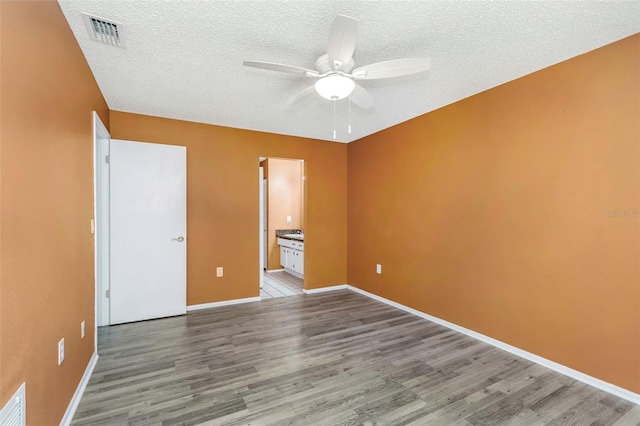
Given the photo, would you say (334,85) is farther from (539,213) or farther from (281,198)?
(281,198)

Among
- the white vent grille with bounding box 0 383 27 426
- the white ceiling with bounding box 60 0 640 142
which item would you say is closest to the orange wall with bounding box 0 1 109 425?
the white vent grille with bounding box 0 383 27 426

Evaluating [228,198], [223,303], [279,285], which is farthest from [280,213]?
[223,303]

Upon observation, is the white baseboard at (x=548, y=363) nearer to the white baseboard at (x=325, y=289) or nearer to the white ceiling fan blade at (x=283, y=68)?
the white baseboard at (x=325, y=289)

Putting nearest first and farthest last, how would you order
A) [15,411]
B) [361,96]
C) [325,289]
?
[15,411] → [361,96] → [325,289]

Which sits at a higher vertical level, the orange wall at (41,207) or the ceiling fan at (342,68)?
the ceiling fan at (342,68)

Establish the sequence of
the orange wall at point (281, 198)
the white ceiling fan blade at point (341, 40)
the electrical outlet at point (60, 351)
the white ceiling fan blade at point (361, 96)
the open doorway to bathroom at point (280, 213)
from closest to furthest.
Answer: the white ceiling fan blade at point (341, 40) < the electrical outlet at point (60, 351) < the white ceiling fan blade at point (361, 96) < the open doorway to bathroom at point (280, 213) < the orange wall at point (281, 198)

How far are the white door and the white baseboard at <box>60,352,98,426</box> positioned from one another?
98cm

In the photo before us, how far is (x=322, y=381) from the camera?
2.22 metres

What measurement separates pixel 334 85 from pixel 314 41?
15.9 inches

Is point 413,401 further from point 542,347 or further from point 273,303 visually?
point 273,303

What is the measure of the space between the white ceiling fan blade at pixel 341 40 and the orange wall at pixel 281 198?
465 centimetres

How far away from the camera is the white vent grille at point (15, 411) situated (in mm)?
1058

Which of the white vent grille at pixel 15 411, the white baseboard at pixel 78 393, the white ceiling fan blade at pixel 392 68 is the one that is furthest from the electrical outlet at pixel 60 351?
the white ceiling fan blade at pixel 392 68

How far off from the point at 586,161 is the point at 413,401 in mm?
2238
